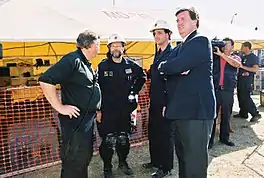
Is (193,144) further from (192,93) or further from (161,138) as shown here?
(161,138)

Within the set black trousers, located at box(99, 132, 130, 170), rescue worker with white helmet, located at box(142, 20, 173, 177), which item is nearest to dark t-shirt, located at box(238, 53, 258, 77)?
rescue worker with white helmet, located at box(142, 20, 173, 177)

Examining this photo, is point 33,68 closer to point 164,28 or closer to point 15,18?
point 15,18

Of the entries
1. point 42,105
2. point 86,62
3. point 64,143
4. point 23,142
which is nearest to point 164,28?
point 86,62

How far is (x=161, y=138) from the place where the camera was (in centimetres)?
357

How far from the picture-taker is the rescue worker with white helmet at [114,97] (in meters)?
3.36

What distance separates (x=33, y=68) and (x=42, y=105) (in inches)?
138

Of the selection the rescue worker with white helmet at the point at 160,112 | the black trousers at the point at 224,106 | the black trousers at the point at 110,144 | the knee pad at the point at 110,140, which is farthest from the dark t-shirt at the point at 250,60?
the knee pad at the point at 110,140

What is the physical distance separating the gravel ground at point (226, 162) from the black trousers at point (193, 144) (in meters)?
1.17

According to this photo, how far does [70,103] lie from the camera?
2.49 m

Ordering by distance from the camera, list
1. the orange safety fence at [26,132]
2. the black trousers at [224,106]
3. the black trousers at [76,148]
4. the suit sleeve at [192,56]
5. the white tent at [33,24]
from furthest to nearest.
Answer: the black trousers at [224,106] < the white tent at [33,24] < the orange safety fence at [26,132] < the black trousers at [76,148] < the suit sleeve at [192,56]

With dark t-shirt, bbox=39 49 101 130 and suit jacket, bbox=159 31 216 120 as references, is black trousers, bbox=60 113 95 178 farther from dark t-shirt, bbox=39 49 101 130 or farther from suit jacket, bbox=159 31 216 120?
suit jacket, bbox=159 31 216 120

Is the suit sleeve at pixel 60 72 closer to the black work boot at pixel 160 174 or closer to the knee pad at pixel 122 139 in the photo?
the knee pad at pixel 122 139

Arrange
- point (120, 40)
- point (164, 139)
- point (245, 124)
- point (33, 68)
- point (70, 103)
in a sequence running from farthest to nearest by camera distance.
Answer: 1. point (33, 68)
2. point (245, 124)
3. point (164, 139)
4. point (120, 40)
5. point (70, 103)

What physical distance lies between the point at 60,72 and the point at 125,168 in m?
1.85
